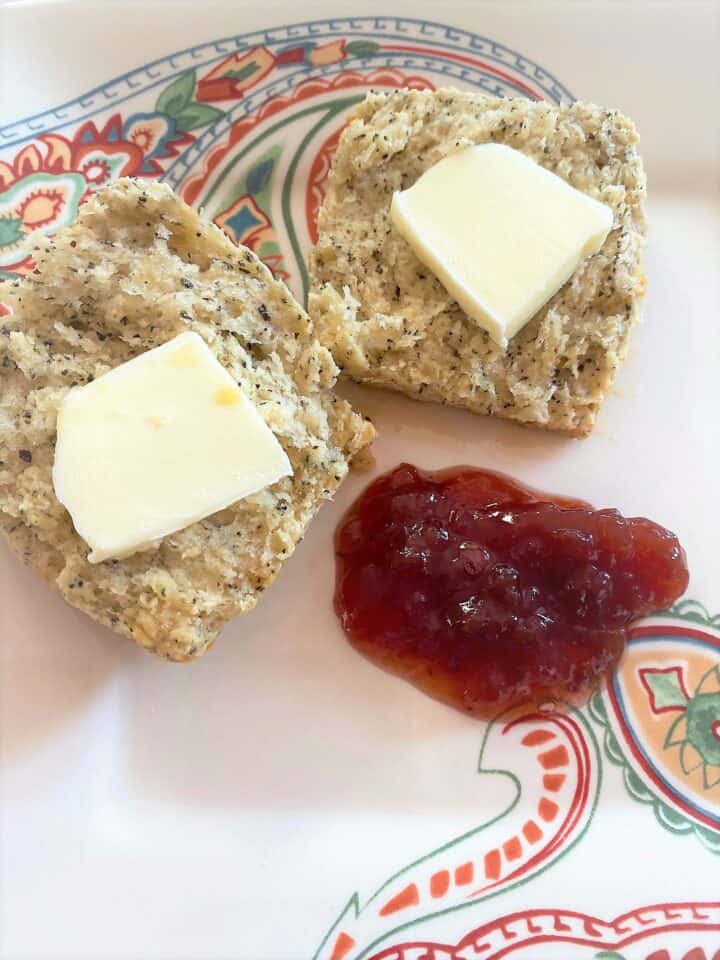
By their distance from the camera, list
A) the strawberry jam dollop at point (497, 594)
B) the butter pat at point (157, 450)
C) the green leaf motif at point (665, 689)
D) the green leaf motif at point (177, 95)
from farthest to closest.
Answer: the green leaf motif at point (177, 95), the green leaf motif at point (665, 689), the strawberry jam dollop at point (497, 594), the butter pat at point (157, 450)

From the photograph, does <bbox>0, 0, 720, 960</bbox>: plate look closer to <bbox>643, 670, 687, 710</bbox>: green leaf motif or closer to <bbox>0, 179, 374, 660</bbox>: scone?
<bbox>643, 670, 687, 710</bbox>: green leaf motif

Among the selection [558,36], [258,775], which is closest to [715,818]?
[258,775]

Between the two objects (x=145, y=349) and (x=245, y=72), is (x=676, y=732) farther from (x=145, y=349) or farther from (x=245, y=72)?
(x=245, y=72)

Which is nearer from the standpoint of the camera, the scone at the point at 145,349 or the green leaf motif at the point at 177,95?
the scone at the point at 145,349

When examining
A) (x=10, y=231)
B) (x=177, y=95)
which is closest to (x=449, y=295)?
(x=177, y=95)

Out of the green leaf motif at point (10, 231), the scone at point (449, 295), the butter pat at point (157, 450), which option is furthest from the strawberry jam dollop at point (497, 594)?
the green leaf motif at point (10, 231)

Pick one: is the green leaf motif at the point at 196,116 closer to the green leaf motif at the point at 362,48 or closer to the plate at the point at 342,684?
the plate at the point at 342,684

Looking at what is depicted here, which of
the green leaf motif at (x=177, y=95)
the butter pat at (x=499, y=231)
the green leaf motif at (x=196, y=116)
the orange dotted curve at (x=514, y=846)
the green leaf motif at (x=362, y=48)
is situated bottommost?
the orange dotted curve at (x=514, y=846)
